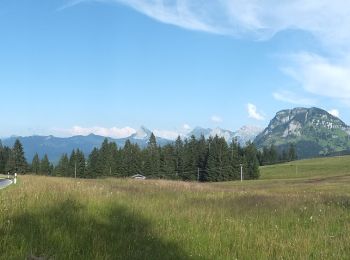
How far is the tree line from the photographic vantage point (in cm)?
14250

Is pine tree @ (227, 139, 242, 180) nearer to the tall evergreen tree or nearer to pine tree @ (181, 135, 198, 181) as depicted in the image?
pine tree @ (181, 135, 198, 181)

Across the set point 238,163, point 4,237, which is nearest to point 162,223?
point 4,237

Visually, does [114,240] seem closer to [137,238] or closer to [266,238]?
[137,238]

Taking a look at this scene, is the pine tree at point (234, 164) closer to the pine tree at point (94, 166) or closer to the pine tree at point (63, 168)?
the pine tree at point (94, 166)

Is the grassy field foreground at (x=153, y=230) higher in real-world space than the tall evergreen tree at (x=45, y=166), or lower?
lower

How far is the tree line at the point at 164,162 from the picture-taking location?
468 feet

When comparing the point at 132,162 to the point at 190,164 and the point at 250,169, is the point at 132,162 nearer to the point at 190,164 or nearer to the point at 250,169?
the point at 190,164

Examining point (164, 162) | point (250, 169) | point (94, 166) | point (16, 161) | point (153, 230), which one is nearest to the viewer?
point (153, 230)

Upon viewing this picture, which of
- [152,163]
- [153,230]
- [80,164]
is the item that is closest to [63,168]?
[80,164]

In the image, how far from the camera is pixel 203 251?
29.8ft

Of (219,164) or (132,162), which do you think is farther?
(132,162)

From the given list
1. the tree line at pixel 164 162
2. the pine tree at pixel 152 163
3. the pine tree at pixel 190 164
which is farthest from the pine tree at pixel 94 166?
the pine tree at pixel 190 164

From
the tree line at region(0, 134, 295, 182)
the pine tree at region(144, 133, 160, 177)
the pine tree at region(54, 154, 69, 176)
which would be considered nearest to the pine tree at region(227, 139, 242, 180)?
the tree line at region(0, 134, 295, 182)

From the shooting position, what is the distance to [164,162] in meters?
150
